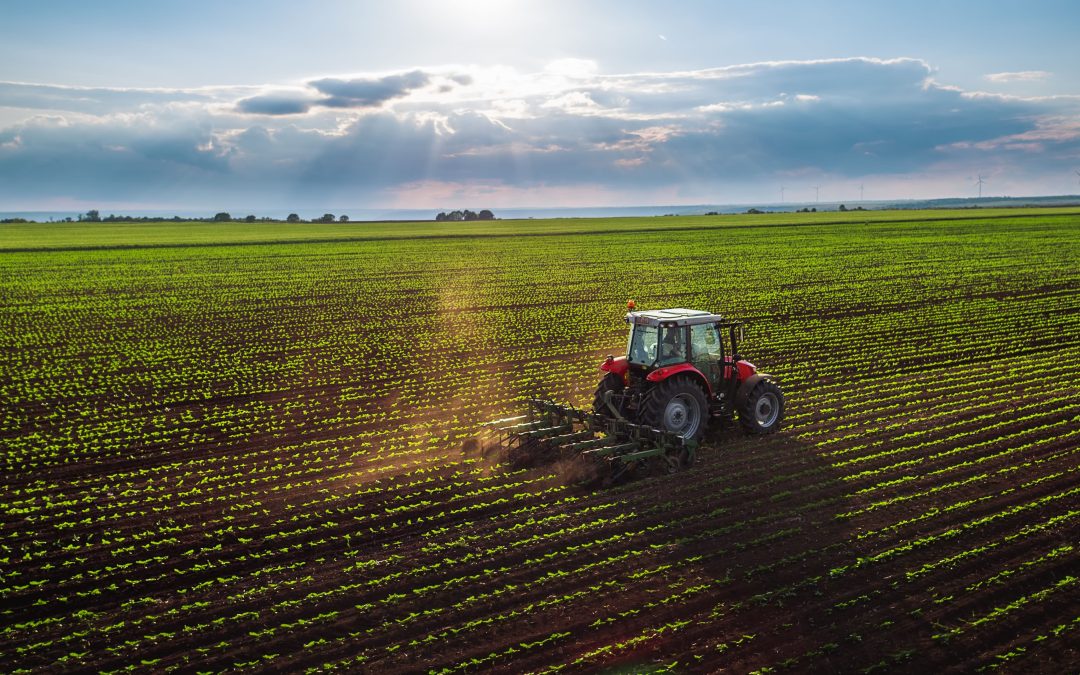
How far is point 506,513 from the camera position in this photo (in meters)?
11.5

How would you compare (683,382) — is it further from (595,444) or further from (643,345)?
(595,444)

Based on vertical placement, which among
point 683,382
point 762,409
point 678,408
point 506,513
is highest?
point 683,382

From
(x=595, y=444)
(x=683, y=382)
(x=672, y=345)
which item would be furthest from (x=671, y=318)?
(x=595, y=444)

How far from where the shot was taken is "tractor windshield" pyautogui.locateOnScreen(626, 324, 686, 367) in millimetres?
13578

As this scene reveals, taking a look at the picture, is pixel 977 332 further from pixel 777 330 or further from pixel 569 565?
pixel 569 565

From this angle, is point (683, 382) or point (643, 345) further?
point (643, 345)

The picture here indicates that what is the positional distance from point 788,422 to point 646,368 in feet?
12.4

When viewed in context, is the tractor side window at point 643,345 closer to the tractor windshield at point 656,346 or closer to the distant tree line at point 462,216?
the tractor windshield at point 656,346

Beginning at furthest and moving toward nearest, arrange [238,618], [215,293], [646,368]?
[215,293] → [646,368] → [238,618]

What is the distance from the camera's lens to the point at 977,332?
82.6 feet

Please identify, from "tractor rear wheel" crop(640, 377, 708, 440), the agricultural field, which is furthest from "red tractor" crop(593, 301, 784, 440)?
the agricultural field

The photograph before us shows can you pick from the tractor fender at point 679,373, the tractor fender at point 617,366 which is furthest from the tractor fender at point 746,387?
the tractor fender at point 617,366

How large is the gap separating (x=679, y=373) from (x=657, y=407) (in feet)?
2.45

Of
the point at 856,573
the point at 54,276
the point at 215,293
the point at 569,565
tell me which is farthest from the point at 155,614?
the point at 54,276
